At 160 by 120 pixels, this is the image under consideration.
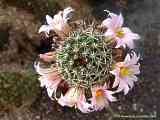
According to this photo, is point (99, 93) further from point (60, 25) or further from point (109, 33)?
point (60, 25)

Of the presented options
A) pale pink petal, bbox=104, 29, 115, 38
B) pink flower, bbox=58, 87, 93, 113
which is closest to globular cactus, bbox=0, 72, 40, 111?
pink flower, bbox=58, 87, 93, 113

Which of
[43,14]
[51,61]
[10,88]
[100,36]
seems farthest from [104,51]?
[43,14]

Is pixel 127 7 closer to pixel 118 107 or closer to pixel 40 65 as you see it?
pixel 118 107

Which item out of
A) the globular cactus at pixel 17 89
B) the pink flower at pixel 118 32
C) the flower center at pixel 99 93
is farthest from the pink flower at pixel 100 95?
the globular cactus at pixel 17 89

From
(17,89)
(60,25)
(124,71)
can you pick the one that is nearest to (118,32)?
(124,71)

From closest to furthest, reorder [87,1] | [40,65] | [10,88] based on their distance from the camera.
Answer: [40,65] < [10,88] < [87,1]
